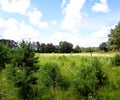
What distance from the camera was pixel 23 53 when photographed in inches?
537

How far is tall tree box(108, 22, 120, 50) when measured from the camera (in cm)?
5894

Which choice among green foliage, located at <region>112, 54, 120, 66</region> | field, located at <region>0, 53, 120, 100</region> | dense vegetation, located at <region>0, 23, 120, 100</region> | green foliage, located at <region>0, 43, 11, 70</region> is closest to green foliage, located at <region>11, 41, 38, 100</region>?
dense vegetation, located at <region>0, 23, 120, 100</region>

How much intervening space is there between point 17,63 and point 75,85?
3257 millimetres

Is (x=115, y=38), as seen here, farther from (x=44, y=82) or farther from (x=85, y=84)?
(x=85, y=84)

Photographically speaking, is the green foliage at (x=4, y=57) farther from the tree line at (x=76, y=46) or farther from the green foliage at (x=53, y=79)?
the tree line at (x=76, y=46)

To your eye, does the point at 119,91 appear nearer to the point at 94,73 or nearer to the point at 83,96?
the point at 94,73

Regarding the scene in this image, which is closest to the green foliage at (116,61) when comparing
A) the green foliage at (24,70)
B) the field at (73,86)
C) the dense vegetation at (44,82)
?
the dense vegetation at (44,82)

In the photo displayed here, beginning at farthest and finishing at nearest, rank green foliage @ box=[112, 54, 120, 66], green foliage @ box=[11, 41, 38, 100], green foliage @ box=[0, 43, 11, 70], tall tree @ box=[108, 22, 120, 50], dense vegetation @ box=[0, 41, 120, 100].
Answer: tall tree @ box=[108, 22, 120, 50] → green foliage @ box=[112, 54, 120, 66] → green foliage @ box=[0, 43, 11, 70] → dense vegetation @ box=[0, 41, 120, 100] → green foliage @ box=[11, 41, 38, 100]

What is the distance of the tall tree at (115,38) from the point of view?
58.9 meters

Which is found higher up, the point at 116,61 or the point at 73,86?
the point at 116,61

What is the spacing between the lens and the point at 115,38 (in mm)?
59188

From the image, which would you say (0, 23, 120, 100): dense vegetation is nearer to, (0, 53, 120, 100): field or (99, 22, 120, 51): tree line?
(0, 53, 120, 100): field

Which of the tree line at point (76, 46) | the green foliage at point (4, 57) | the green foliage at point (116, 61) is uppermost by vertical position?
the tree line at point (76, 46)

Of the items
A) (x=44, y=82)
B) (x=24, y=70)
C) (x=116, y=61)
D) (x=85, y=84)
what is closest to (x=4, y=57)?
(x=44, y=82)
